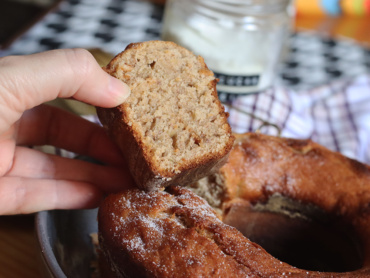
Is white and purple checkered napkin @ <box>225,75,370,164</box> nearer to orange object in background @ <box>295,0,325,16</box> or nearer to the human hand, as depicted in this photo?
the human hand

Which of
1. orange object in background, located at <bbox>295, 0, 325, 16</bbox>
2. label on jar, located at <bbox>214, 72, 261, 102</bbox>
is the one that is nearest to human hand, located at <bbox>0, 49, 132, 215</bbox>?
label on jar, located at <bbox>214, 72, 261, 102</bbox>

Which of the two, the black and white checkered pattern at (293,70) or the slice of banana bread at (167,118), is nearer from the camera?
the slice of banana bread at (167,118)

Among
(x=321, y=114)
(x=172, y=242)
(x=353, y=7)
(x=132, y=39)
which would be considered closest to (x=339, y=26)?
(x=353, y=7)

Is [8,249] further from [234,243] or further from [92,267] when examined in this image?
[234,243]

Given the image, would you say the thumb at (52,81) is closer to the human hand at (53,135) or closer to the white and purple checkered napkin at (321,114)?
the human hand at (53,135)

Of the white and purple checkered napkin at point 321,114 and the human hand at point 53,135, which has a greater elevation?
the human hand at point 53,135

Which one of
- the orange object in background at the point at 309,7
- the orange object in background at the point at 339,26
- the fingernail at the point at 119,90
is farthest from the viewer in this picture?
the orange object in background at the point at 309,7

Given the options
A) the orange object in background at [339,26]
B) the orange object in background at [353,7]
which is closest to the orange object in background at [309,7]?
the orange object in background at [339,26]
